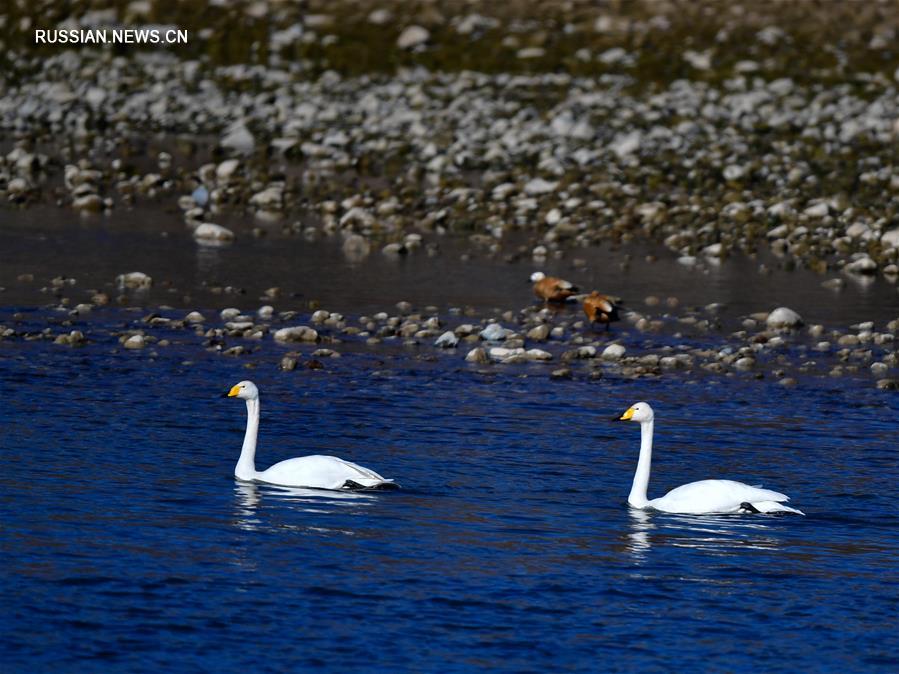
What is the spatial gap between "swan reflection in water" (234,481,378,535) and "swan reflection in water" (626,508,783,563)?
2.56 m

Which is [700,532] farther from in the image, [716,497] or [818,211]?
[818,211]

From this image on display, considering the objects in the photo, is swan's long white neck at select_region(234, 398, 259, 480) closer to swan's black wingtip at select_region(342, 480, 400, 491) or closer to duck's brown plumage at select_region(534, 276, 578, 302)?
swan's black wingtip at select_region(342, 480, 400, 491)

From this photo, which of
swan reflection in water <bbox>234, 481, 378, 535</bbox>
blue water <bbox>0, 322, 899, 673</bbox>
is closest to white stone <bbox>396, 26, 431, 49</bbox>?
blue water <bbox>0, 322, 899, 673</bbox>

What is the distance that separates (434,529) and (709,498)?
2.67 meters

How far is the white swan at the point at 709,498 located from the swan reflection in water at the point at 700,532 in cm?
9

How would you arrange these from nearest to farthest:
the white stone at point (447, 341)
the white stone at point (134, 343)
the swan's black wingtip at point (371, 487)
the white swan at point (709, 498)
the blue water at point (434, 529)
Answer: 1. the blue water at point (434, 529)
2. the white swan at point (709, 498)
3. the swan's black wingtip at point (371, 487)
4. the white stone at point (134, 343)
5. the white stone at point (447, 341)

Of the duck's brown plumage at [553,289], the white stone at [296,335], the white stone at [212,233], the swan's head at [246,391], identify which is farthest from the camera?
the white stone at [212,233]

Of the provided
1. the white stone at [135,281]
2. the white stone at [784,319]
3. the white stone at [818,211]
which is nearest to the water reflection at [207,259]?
the white stone at [135,281]

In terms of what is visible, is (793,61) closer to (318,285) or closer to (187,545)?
(318,285)

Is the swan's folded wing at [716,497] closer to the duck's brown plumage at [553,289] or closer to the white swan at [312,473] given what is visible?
the white swan at [312,473]

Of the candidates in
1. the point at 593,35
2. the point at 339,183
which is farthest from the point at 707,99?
the point at 339,183

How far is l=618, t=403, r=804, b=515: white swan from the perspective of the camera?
15742 mm

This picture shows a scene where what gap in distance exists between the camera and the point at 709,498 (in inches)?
622

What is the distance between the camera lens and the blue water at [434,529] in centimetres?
1223
